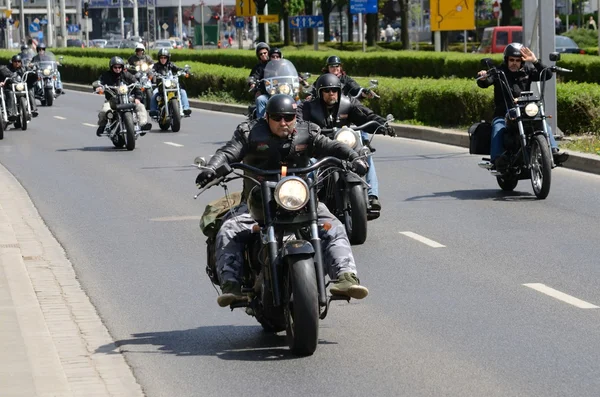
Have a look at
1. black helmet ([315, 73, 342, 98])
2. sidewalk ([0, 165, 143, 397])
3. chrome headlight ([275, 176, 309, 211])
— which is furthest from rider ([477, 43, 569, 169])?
chrome headlight ([275, 176, 309, 211])

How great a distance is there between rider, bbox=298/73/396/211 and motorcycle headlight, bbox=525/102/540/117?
2.35 metres

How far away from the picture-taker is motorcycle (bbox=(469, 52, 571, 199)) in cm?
1492

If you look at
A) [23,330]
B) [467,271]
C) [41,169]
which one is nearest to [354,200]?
[467,271]

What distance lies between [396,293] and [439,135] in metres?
14.5

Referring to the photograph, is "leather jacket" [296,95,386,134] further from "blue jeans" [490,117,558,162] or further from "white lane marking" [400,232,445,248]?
"blue jeans" [490,117,558,162]

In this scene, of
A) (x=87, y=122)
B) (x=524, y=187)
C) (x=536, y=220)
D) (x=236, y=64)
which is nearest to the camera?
(x=536, y=220)

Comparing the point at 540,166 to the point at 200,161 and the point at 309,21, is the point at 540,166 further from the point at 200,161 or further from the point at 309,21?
the point at 309,21

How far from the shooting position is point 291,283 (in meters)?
7.39

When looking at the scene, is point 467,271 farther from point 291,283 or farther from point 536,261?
point 291,283

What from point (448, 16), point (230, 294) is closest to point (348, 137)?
point (230, 294)

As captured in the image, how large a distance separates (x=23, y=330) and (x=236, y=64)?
47.7 metres

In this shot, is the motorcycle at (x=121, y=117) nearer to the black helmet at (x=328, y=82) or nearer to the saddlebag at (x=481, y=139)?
the saddlebag at (x=481, y=139)

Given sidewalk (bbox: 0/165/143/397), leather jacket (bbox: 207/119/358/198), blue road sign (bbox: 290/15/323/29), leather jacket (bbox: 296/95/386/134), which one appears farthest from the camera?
blue road sign (bbox: 290/15/323/29)

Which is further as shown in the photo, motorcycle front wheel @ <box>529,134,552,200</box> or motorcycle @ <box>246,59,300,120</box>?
motorcycle @ <box>246,59,300,120</box>
